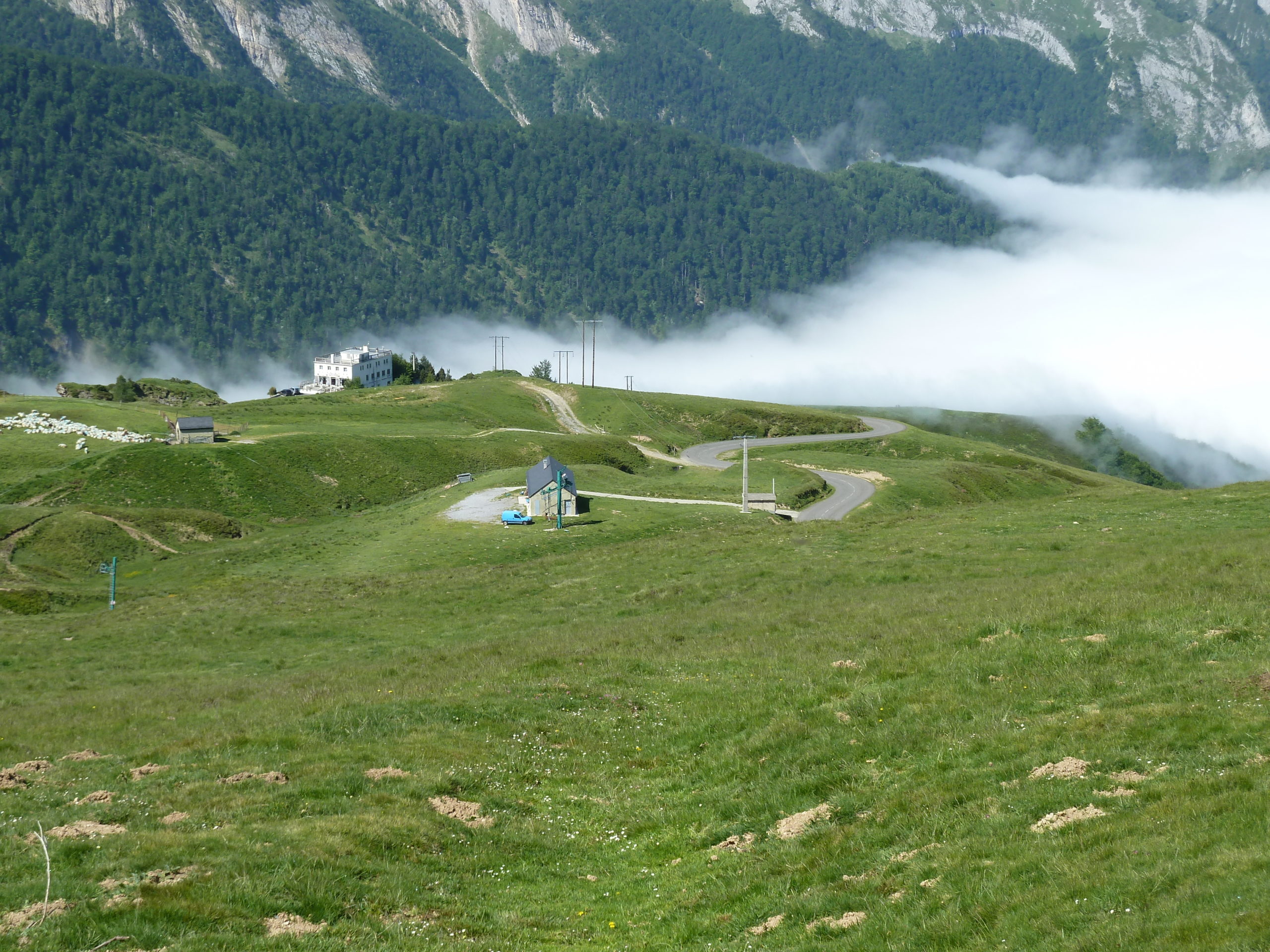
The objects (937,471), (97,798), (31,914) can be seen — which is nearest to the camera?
(31,914)

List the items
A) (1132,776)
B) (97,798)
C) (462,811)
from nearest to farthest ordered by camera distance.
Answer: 1. (1132,776)
2. (462,811)
3. (97,798)

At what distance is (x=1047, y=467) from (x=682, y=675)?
155320mm

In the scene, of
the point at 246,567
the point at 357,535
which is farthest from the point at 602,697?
the point at 357,535

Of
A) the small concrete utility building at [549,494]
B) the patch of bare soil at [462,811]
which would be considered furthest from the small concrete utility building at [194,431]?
the patch of bare soil at [462,811]

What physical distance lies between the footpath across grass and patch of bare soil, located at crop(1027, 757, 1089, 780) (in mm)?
107

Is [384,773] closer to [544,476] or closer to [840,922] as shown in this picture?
[840,922]

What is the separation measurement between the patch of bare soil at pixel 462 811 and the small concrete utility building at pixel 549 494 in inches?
2600

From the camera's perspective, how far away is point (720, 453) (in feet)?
591

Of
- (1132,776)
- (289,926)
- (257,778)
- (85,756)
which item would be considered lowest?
(85,756)

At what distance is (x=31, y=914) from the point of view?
16.4 meters

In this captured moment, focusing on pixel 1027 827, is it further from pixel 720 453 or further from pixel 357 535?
pixel 720 453

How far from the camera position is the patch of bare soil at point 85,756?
89.6ft

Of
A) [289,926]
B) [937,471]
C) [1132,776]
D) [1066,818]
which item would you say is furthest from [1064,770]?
[937,471]

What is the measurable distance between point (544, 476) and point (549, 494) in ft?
6.44
